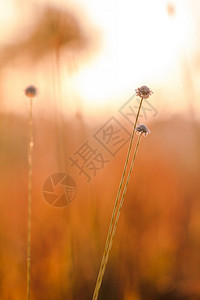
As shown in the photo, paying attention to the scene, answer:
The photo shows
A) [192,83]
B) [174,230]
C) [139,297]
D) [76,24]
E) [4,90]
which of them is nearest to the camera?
[139,297]

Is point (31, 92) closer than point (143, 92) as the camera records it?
No

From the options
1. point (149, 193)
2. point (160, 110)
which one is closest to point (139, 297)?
point (149, 193)

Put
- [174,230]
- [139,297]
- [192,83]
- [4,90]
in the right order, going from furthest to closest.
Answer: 1. [4,90]
2. [174,230]
3. [192,83]
4. [139,297]

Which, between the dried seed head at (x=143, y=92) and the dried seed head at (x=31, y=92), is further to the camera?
the dried seed head at (x=31, y=92)

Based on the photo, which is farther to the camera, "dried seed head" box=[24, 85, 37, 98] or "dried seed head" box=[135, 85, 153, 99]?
"dried seed head" box=[24, 85, 37, 98]

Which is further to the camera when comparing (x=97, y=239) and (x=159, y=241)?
(x=159, y=241)

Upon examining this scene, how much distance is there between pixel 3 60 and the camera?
201cm

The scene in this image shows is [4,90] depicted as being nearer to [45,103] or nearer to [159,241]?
[45,103]

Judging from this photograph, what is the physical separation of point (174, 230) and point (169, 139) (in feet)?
2.06

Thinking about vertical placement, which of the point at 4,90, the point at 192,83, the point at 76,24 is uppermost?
the point at 76,24

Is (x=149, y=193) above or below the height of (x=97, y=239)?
above

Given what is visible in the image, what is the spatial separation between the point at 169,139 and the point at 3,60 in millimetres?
1175

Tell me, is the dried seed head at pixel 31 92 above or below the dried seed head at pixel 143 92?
above

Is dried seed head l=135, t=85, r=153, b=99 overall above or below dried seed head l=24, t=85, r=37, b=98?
below
